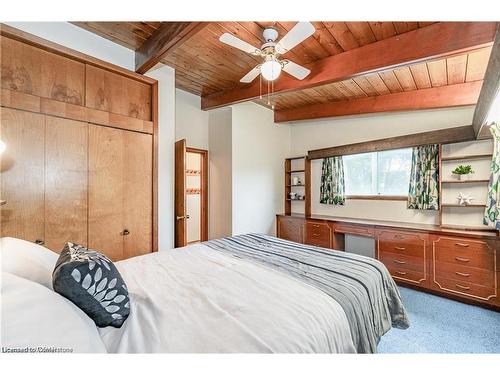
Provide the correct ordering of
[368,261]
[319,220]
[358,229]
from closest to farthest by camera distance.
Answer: [368,261]
[358,229]
[319,220]

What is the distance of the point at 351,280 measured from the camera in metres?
1.40

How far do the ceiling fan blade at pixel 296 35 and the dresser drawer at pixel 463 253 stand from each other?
276cm

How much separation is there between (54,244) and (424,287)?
4.02 metres

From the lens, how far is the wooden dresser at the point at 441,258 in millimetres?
2410

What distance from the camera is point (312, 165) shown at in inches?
180

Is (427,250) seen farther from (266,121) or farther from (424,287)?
(266,121)

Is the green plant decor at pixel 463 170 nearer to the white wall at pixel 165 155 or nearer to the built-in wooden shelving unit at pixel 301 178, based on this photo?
the built-in wooden shelving unit at pixel 301 178

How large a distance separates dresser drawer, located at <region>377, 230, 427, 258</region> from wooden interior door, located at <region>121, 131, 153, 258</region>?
3046 millimetres

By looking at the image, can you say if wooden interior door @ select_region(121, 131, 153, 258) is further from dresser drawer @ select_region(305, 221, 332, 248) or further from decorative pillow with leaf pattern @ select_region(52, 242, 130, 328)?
dresser drawer @ select_region(305, 221, 332, 248)

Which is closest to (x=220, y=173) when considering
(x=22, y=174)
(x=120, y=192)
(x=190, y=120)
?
(x=190, y=120)

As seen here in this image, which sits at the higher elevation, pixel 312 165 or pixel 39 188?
pixel 312 165

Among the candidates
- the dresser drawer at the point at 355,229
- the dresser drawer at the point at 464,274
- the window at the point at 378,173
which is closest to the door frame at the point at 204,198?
the dresser drawer at the point at 355,229

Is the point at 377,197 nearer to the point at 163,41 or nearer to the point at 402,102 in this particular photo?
the point at 402,102
